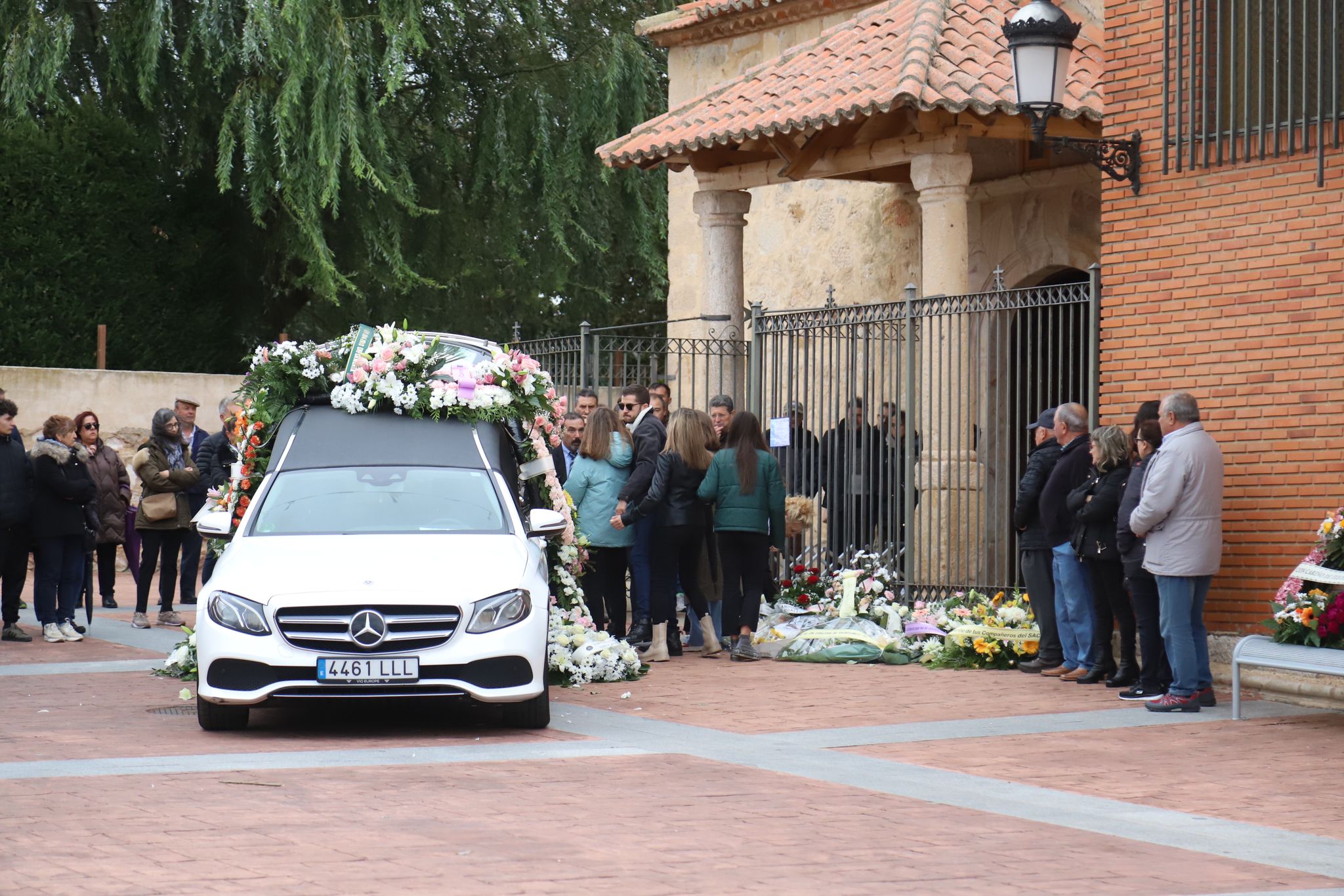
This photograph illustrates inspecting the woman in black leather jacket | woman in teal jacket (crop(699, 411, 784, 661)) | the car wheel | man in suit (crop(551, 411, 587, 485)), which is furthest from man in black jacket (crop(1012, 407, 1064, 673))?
the car wheel

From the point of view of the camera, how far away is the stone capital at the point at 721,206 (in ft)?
57.3

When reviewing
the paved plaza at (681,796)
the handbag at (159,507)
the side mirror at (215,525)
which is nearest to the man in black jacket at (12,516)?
the handbag at (159,507)

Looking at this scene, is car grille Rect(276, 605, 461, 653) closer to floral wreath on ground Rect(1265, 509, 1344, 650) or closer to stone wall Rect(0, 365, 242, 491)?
floral wreath on ground Rect(1265, 509, 1344, 650)

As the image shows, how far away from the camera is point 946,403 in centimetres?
1482

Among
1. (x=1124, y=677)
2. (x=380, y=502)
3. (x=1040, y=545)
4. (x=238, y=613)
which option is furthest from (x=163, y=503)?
(x=1124, y=677)

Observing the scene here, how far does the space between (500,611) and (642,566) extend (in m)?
4.14

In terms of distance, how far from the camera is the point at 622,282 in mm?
36781

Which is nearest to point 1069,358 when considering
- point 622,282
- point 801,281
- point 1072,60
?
point 1072,60

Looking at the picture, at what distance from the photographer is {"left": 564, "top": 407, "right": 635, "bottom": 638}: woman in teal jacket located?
13062mm

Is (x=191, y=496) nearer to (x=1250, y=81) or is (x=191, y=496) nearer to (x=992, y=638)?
(x=992, y=638)

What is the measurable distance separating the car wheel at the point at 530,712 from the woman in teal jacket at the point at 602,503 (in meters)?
3.33

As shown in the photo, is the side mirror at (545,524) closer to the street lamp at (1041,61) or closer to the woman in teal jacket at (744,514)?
the woman in teal jacket at (744,514)

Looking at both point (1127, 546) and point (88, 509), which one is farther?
point (88, 509)

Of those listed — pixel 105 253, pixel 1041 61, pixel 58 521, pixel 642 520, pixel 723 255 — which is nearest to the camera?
pixel 1041 61
